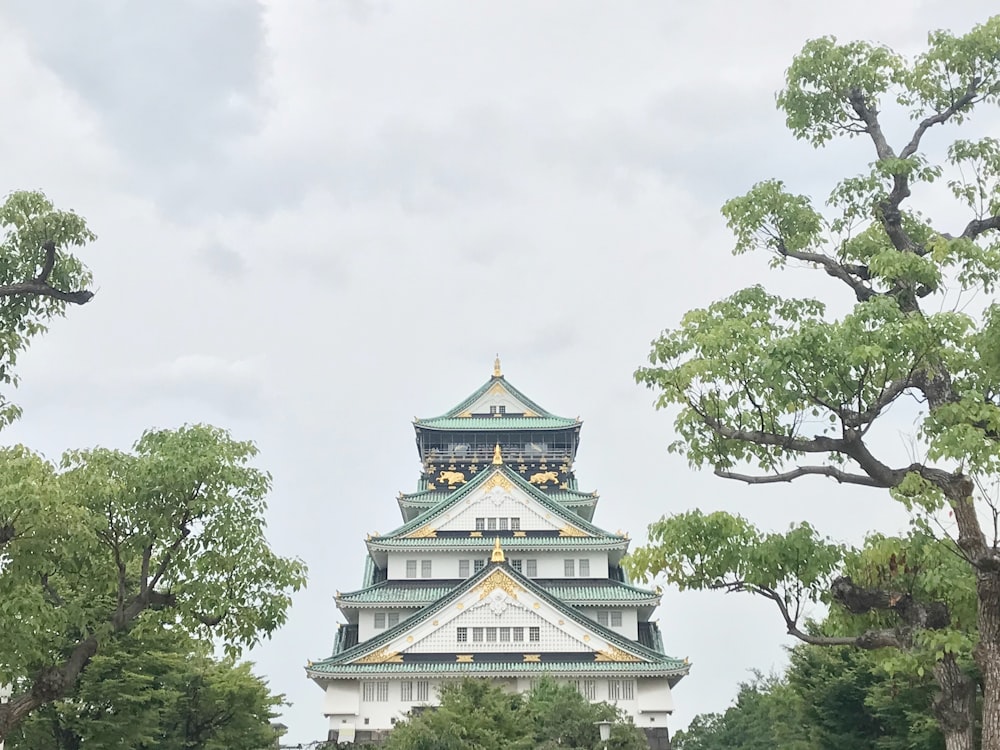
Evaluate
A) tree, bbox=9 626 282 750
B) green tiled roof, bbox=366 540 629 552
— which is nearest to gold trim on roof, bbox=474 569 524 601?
green tiled roof, bbox=366 540 629 552

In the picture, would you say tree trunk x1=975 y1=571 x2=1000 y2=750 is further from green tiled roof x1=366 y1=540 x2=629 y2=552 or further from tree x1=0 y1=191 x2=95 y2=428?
green tiled roof x1=366 y1=540 x2=629 y2=552

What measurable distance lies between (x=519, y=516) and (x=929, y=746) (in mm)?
24610

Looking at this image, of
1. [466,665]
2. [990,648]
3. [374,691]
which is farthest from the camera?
[374,691]

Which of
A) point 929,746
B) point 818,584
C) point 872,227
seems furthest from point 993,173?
point 929,746

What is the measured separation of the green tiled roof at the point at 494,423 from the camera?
2087 inches

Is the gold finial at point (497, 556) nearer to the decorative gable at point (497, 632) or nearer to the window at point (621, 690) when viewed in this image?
the decorative gable at point (497, 632)

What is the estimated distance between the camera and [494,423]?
176 feet

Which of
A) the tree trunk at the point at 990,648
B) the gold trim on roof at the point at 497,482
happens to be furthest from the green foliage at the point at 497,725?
the gold trim on roof at the point at 497,482

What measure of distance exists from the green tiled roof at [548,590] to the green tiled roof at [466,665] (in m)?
1.85

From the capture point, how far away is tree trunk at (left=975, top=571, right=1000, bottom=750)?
1055 centimetres

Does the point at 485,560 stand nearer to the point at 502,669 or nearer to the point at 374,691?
the point at 502,669

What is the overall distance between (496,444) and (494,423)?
5.78 feet

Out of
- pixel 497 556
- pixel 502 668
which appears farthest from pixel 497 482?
pixel 502 668

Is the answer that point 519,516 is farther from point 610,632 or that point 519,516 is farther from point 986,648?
point 986,648
